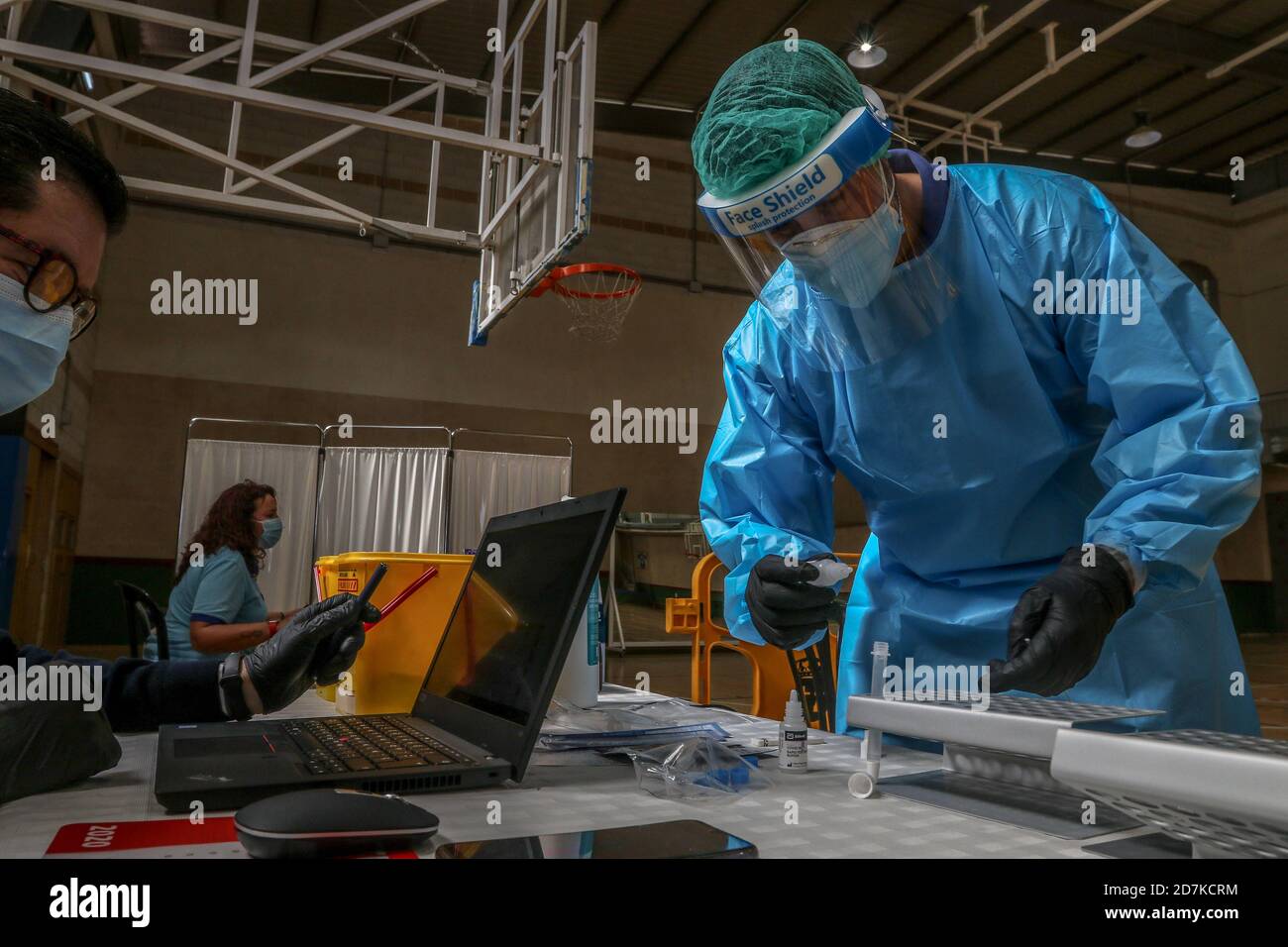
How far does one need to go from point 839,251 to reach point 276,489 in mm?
5014

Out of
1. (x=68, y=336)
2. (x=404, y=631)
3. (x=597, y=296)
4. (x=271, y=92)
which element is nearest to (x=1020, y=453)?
(x=404, y=631)

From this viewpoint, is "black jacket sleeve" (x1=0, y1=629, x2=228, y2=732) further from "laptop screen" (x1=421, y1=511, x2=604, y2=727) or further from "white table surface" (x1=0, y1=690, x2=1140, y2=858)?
"laptop screen" (x1=421, y1=511, x2=604, y2=727)

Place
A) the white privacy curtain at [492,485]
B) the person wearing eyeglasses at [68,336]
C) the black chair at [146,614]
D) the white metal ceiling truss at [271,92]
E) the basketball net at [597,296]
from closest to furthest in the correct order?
the person wearing eyeglasses at [68,336], the white metal ceiling truss at [271,92], the black chair at [146,614], the white privacy curtain at [492,485], the basketball net at [597,296]

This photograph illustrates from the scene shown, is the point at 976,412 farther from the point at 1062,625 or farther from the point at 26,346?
the point at 26,346

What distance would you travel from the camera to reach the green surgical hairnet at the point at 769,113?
1111 mm

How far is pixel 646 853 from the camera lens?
0.56 metres

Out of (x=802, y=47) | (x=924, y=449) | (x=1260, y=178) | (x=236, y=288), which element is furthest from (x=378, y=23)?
(x=1260, y=178)

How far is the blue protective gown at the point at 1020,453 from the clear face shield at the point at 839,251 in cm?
2

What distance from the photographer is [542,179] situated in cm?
351

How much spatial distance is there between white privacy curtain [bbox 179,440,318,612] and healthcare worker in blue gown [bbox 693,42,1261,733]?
4.69 metres

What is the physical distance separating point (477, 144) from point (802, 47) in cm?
218

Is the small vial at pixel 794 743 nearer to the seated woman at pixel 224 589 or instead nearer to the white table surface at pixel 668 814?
the white table surface at pixel 668 814

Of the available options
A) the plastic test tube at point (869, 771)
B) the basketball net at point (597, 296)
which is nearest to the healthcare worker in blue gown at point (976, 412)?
the plastic test tube at point (869, 771)
